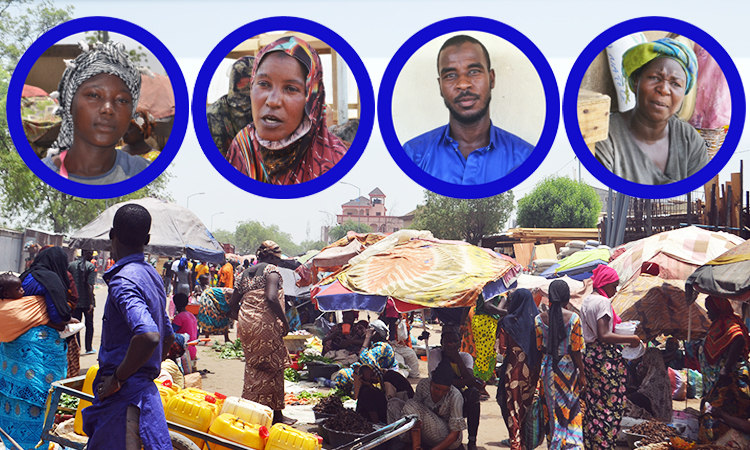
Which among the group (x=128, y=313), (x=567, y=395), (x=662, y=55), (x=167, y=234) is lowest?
(x=567, y=395)

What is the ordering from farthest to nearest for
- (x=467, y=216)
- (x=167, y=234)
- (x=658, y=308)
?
1. (x=467, y=216)
2. (x=167, y=234)
3. (x=658, y=308)

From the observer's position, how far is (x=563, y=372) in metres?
Result: 5.51

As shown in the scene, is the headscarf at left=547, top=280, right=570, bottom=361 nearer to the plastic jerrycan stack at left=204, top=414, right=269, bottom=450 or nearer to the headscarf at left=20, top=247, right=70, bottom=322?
the plastic jerrycan stack at left=204, top=414, right=269, bottom=450

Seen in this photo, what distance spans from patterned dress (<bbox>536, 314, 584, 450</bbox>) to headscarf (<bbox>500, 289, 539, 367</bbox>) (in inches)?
10.1

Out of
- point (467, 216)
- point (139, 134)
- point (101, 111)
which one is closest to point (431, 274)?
point (139, 134)

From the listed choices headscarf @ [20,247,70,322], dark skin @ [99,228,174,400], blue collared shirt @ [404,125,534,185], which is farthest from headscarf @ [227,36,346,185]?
headscarf @ [20,247,70,322]

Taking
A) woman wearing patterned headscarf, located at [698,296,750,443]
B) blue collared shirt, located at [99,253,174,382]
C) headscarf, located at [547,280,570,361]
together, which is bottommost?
woman wearing patterned headscarf, located at [698,296,750,443]

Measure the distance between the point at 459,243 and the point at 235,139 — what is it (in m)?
3.46

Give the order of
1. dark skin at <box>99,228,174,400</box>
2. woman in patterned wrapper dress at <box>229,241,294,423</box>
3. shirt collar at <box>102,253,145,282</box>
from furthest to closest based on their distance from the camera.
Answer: woman in patterned wrapper dress at <box>229,241,294,423</box> → shirt collar at <box>102,253,145,282</box> → dark skin at <box>99,228,174,400</box>

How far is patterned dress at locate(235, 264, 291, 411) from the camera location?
21.1 feet

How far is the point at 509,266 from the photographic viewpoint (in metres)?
6.06

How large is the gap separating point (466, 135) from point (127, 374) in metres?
2.30

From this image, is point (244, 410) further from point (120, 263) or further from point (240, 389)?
point (240, 389)

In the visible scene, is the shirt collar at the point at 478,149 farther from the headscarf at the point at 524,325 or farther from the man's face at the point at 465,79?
the headscarf at the point at 524,325
